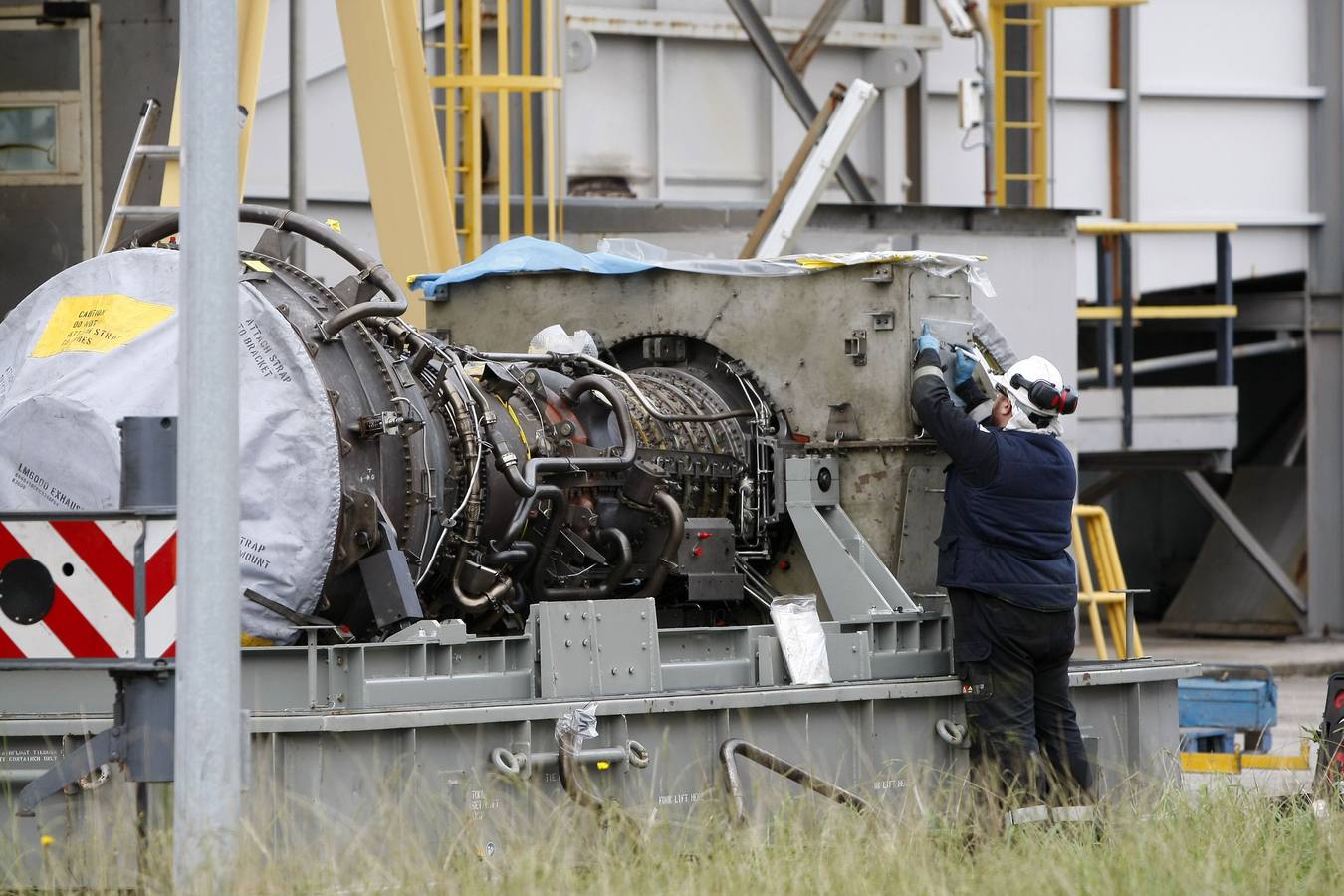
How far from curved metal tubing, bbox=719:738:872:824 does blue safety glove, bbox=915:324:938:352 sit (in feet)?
6.10

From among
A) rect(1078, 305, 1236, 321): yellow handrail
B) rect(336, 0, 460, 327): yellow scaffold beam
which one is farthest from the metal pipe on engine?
rect(1078, 305, 1236, 321): yellow handrail

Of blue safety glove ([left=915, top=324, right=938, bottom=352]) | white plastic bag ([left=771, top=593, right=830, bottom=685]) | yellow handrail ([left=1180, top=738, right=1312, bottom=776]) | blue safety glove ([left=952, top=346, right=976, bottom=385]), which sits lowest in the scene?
yellow handrail ([left=1180, top=738, right=1312, bottom=776])

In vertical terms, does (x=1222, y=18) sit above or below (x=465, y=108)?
above

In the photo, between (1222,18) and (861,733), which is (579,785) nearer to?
(861,733)

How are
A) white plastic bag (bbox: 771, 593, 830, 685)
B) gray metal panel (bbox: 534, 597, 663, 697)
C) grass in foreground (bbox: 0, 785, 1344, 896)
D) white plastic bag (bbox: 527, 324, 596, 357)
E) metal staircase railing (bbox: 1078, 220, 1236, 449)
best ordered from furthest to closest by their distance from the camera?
metal staircase railing (bbox: 1078, 220, 1236, 449), white plastic bag (bbox: 527, 324, 596, 357), white plastic bag (bbox: 771, 593, 830, 685), gray metal panel (bbox: 534, 597, 663, 697), grass in foreground (bbox: 0, 785, 1344, 896)

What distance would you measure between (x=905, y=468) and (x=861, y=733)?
1230 mm

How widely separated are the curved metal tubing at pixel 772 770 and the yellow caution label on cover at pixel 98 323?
216cm

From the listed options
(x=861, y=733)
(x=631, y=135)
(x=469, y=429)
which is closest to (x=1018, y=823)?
(x=861, y=733)

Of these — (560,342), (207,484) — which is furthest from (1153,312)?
(207,484)

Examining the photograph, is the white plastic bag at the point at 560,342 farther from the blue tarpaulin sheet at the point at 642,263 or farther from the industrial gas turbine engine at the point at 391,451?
the blue tarpaulin sheet at the point at 642,263

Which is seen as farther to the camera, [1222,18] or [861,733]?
[1222,18]

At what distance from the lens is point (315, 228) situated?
6.51 meters

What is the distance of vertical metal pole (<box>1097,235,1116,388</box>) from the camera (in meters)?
15.7

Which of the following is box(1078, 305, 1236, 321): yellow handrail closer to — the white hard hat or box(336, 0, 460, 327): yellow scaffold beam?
box(336, 0, 460, 327): yellow scaffold beam
